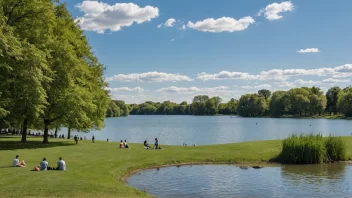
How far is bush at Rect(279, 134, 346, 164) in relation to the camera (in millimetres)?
43031

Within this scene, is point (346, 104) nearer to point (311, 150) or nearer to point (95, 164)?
point (311, 150)

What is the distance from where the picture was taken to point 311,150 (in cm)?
4303

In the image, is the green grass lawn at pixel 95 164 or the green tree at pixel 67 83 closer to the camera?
the green grass lawn at pixel 95 164

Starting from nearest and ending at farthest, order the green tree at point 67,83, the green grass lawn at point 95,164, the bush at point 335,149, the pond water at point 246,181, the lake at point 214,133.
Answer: the green grass lawn at point 95,164 → the pond water at point 246,181 → the bush at point 335,149 → the green tree at point 67,83 → the lake at point 214,133

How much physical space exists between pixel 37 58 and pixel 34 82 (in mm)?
2636

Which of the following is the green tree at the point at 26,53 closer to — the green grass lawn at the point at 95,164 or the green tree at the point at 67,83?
the green tree at the point at 67,83

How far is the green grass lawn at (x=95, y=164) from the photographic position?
24.1m

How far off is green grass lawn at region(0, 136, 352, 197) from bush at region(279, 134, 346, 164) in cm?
194

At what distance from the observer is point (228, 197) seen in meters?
27.1

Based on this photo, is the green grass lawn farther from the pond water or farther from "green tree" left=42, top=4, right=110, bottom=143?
"green tree" left=42, top=4, right=110, bottom=143

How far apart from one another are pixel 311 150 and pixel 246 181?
1375 centimetres

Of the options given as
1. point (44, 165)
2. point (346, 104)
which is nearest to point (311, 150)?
point (44, 165)

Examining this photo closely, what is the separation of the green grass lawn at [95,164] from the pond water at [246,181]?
8.05 ft

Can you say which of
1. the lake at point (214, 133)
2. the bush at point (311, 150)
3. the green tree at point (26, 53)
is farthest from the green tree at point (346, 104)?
the green tree at point (26, 53)
